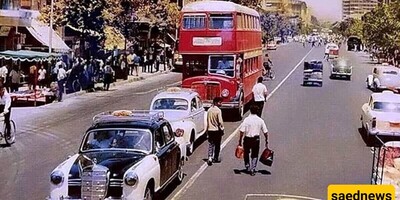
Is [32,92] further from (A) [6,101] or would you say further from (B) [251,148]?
(B) [251,148]

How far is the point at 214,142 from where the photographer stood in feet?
55.0

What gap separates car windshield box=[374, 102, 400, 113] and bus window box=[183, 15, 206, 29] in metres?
7.56

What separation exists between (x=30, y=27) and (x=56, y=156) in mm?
27792

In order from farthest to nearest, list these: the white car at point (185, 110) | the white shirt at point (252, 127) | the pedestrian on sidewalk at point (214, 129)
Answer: the white car at point (185, 110)
the pedestrian on sidewalk at point (214, 129)
the white shirt at point (252, 127)

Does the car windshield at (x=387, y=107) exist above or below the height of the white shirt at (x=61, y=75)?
below

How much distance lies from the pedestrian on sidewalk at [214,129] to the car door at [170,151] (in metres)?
2.24

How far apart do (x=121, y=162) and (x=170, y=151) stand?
193 centimetres

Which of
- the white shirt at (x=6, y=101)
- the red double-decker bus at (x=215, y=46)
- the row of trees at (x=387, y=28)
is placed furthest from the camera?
the row of trees at (x=387, y=28)

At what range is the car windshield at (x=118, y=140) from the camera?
487 inches

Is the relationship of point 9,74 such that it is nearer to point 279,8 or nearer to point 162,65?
point 162,65

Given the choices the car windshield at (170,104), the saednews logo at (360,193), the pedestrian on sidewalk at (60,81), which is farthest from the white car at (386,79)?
the saednews logo at (360,193)

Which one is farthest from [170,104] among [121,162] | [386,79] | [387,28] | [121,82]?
[387,28]

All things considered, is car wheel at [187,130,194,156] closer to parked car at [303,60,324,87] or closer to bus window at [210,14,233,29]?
bus window at [210,14,233,29]

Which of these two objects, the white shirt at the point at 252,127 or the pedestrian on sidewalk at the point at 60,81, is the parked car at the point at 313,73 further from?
the white shirt at the point at 252,127
